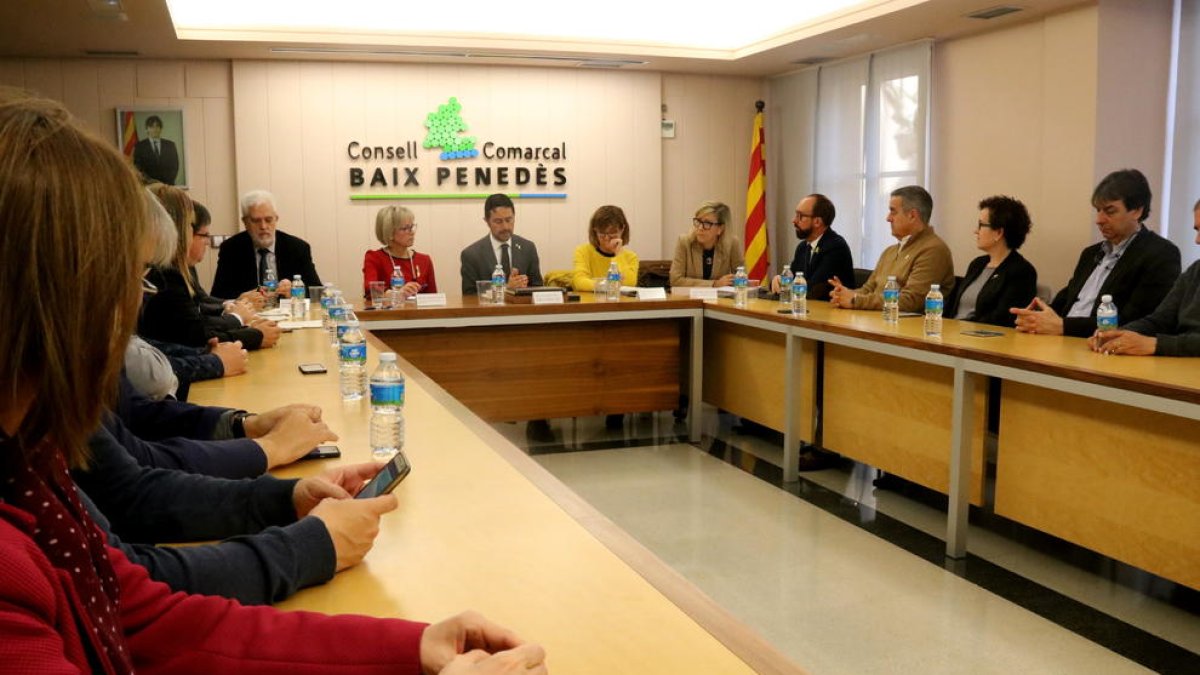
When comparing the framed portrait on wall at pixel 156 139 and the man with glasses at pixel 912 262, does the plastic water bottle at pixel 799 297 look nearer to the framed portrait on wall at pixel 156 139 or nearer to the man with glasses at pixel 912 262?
the man with glasses at pixel 912 262

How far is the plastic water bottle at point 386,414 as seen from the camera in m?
2.11

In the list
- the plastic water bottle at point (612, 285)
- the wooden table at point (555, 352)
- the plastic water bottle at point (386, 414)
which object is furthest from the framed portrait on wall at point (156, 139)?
the plastic water bottle at point (386, 414)

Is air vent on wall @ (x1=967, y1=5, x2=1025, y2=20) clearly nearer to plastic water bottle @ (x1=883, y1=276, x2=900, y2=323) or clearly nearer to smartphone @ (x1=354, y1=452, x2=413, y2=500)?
plastic water bottle @ (x1=883, y1=276, x2=900, y2=323)

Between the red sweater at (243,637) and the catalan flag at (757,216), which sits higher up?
the catalan flag at (757,216)

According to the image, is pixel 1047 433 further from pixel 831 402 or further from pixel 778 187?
pixel 778 187

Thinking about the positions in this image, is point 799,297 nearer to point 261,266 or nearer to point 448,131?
point 261,266

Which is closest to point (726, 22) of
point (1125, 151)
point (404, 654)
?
point (1125, 151)

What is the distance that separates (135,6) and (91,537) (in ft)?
18.4

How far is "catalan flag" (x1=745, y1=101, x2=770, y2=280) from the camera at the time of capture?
887 cm

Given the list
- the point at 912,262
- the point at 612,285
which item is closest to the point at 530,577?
the point at 912,262

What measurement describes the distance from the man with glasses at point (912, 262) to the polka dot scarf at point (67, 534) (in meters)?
4.73

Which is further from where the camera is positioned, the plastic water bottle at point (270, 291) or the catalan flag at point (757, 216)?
the catalan flag at point (757, 216)

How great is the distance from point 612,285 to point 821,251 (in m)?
1.31

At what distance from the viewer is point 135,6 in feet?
18.6
